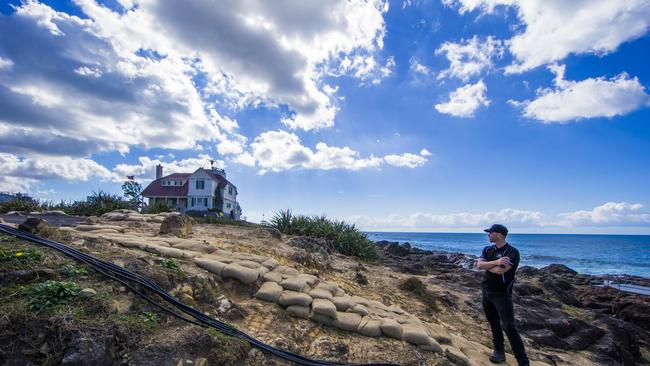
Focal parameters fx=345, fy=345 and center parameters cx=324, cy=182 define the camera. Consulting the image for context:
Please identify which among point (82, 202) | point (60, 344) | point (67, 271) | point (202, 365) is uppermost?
point (82, 202)

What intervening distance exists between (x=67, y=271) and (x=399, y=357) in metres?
3.79

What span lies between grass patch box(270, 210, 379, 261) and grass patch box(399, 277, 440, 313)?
4.55 metres

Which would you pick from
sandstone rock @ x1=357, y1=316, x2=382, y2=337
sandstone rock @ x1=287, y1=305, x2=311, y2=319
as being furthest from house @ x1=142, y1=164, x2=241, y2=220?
sandstone rock @ x1=357, y1=316, x2=382, y2=337

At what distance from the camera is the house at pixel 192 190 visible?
34688 millimetres

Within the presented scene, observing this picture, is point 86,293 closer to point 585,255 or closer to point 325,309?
point 325,309

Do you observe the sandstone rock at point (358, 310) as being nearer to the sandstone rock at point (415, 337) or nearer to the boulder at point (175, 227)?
the sandstone rock at point (415, 337)

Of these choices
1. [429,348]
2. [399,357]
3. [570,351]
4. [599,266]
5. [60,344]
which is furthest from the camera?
[599,266]

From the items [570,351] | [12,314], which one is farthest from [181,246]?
[570,351]

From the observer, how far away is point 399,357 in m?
4.14

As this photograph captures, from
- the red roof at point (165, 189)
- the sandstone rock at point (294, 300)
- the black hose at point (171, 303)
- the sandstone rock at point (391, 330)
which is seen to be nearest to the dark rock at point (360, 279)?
the sandstone rock at point (391, 330)

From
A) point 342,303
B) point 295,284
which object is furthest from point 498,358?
point 295,284

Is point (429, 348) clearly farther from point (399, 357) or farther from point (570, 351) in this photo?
point (570, 351)

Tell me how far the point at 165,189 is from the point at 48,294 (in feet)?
119

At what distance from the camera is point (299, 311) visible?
4539 millimetres
